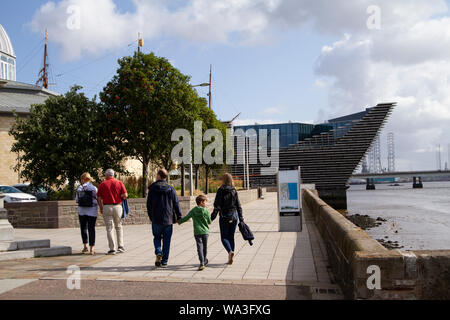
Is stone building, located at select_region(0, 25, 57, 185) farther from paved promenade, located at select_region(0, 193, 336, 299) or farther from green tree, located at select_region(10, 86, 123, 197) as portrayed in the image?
paved promenade, located at select_region(0, 193, 336, 299)

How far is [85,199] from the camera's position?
1008 centimetres

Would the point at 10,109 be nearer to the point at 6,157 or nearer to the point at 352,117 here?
the point at 6,157

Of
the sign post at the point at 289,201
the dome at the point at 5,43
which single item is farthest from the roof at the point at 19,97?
the dome at the point at 5,43

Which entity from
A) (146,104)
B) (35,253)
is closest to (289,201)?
(35,253)

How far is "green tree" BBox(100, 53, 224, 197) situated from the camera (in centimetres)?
1897

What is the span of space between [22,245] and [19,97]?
121 ft

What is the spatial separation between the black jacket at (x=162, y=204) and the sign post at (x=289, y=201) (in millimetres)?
6114

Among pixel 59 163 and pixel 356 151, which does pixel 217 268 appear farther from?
pixel 356 151

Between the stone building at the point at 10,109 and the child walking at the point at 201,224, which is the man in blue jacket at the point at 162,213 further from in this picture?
the stone building at the point at 10,109

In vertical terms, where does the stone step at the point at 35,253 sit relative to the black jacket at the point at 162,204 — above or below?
below

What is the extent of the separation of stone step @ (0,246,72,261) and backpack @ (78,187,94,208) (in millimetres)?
1006

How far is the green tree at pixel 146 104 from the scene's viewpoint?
62.2ft

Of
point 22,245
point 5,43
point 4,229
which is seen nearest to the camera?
point 4,229
